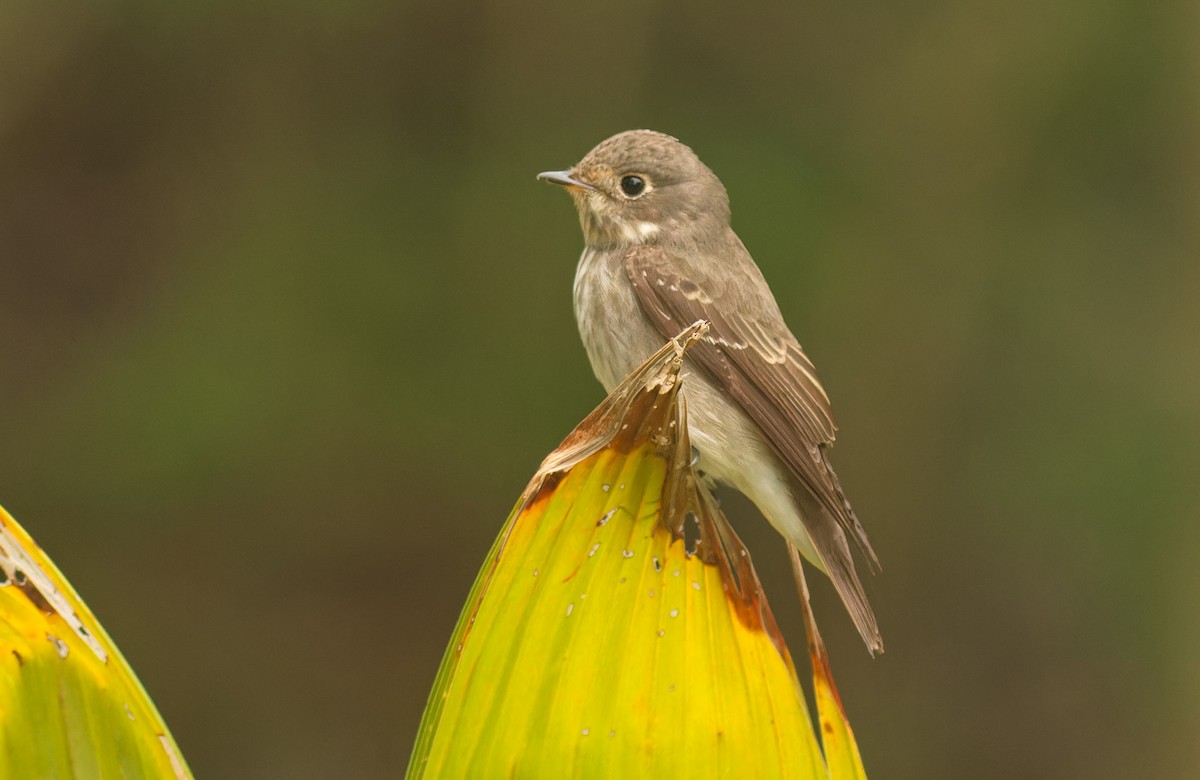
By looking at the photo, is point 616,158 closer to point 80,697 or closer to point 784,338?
point 784,338

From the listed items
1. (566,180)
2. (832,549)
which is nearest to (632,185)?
(566,180)

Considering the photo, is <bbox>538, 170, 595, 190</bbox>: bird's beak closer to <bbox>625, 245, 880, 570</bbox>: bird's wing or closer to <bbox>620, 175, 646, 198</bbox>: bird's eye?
<bbox>620, 175, 646, 198</bbox>: bird's eye

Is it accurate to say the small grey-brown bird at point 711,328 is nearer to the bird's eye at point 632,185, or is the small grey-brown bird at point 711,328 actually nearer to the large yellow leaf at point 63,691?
the bird's eye at point 632,185

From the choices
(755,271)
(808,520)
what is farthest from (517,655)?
(755,271)

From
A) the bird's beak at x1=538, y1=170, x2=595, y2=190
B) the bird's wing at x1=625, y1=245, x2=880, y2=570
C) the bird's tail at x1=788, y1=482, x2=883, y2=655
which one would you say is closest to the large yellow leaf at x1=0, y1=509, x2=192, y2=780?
the bird's tail at x1=788, y1=482, x2=883, y2=655

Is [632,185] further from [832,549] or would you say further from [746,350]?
[832,549]

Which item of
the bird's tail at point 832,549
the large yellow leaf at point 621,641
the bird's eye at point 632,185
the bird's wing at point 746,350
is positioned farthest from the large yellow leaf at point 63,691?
the bird's eye at point 632,185
